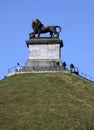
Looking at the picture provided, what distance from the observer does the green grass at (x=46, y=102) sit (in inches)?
1941

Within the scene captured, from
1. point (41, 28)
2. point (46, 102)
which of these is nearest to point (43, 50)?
point (41, 28)

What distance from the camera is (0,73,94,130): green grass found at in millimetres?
49312

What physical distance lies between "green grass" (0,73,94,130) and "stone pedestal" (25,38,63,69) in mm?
5590

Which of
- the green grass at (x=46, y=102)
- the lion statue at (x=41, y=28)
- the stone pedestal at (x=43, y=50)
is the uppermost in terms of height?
the lion statue at (x=41, y=28)

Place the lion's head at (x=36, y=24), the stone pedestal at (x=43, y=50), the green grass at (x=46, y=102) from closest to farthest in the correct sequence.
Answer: the green grass at (x=46, y=102), the stone pedestal at (x=43, y=50), the lion's head at (x=36, y=24)

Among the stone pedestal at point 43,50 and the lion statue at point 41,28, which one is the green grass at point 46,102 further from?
the lion statue at point 41,28

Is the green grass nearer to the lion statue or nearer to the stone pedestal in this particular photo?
the stone pedestal

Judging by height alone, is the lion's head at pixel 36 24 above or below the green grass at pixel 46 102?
above

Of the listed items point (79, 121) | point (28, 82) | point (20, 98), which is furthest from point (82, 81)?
point (79, 121)

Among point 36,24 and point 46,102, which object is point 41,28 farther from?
point 46,102

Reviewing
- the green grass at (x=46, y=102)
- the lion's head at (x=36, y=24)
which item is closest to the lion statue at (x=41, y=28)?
the lion's head at (x=36, y=24)

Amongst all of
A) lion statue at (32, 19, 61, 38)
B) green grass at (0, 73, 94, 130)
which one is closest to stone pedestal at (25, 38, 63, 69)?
lion statue at (32, 19, 61, 38)

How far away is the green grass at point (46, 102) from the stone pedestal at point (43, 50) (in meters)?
5.59

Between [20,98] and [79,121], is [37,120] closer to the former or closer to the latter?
[79,121]
